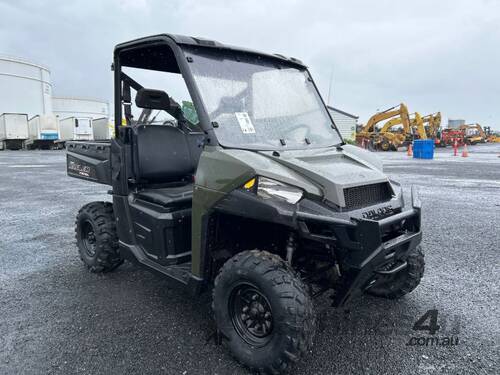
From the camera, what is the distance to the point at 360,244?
2.29 m

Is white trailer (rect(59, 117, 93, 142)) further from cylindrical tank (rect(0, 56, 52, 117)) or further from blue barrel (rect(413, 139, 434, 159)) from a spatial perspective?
blue barrel (rect(413, 139, 434, 159))

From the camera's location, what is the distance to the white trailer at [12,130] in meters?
33.1

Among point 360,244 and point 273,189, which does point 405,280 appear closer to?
point 360,244

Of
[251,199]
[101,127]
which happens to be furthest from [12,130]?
[251,199]

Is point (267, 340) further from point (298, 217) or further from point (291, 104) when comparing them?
point (291, 104)

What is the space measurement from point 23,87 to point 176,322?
6339 cm

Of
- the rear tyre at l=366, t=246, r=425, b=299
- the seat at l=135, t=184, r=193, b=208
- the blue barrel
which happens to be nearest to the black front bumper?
the rear tyre at l=366, t=246, r=425, b=299

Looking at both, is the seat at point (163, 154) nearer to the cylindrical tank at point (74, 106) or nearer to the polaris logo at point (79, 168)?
the polaris logo at point (79, 168)

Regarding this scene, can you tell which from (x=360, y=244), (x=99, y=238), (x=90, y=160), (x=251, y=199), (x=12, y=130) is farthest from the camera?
(x=12, y=130)

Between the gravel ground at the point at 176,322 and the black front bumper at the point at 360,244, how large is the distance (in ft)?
1.90

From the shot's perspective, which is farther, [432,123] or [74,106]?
[74,106]

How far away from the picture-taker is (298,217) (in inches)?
90.5

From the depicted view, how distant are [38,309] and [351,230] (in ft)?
9.06

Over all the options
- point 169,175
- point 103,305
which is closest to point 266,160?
point 169,175
